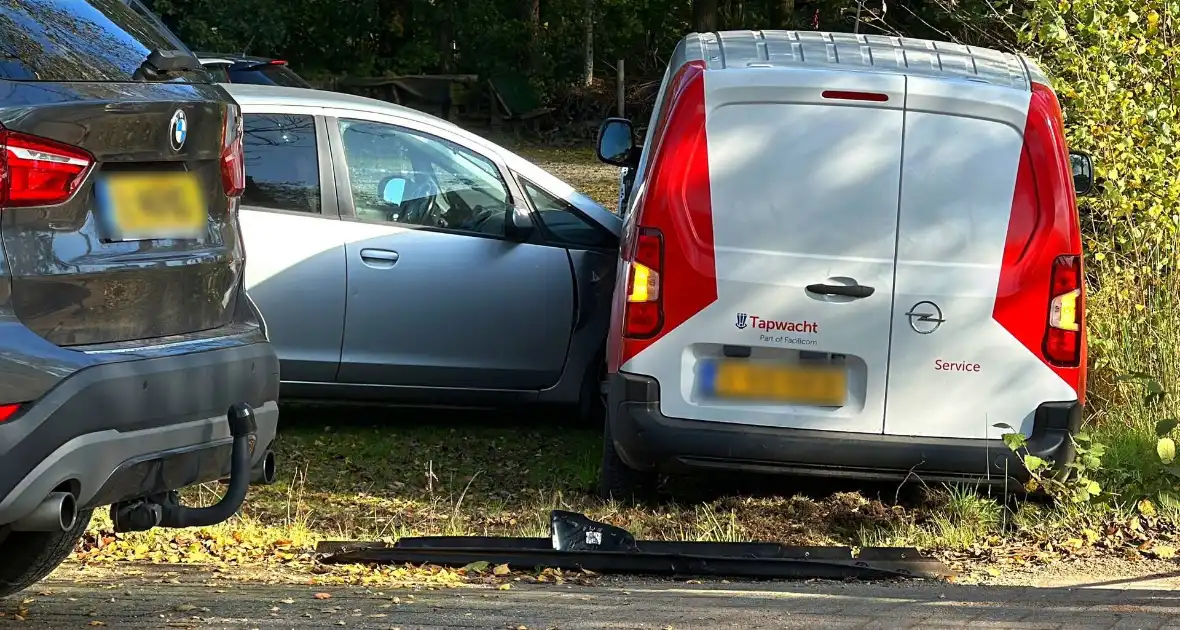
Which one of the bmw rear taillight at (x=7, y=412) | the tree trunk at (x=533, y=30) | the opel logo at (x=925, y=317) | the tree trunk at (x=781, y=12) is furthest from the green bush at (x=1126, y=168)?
the tree trunk at (x=533, y=30)

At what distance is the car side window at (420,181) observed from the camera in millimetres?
7254

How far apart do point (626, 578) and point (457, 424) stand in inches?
106

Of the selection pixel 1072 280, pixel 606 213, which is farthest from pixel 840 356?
Answer: pixel 606 213

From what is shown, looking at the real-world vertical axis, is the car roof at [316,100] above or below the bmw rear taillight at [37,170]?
below

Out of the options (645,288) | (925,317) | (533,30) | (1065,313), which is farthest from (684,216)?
(533,30)

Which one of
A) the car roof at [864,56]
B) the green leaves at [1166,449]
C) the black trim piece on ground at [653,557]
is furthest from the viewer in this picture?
the green leaves at [1166,449]

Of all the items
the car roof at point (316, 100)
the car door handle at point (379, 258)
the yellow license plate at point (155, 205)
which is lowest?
the car door handle at point (379, 258)

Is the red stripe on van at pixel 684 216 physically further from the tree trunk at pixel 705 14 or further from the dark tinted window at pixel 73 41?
the tree trunk at pixel 705 14

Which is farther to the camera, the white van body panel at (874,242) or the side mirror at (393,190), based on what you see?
the side mirror at (393,190)

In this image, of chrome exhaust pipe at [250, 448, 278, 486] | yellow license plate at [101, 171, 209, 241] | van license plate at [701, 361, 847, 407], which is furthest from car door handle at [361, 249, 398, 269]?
yellow license plate at [101, 171, 209, 241]

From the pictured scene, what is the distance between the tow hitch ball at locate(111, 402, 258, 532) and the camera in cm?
395

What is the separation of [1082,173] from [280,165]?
146 inches

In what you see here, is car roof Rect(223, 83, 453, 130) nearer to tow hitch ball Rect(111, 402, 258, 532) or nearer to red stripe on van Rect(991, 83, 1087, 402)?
red stripe on van Rect(991, 83, 1087, 402)

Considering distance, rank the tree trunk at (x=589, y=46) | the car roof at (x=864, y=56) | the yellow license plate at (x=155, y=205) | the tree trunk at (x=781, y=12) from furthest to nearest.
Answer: the tree trunk at (x=589, y=46) → the tree trunk at (x=781, y=12) → the car roof at (x=864, y=56) → the yellow license plate at (x=155, y=205)
